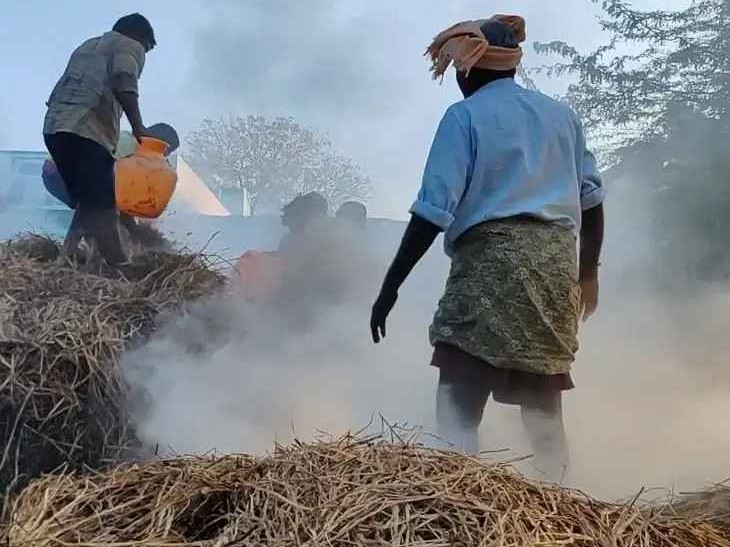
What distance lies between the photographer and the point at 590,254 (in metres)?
3.12

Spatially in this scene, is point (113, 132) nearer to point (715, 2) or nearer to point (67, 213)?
point (67, 213)

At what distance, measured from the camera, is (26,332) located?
2.85 meters

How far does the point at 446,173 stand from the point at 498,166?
0.57 ft

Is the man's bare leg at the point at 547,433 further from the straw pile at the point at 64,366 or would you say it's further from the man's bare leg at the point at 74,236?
the man's bare leg at the point at 74,236

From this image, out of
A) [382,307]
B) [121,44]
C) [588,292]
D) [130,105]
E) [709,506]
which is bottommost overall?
[709,506]

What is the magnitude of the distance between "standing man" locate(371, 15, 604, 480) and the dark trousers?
5.46 ft

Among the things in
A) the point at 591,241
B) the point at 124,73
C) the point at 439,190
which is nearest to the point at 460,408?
the point at 439,190

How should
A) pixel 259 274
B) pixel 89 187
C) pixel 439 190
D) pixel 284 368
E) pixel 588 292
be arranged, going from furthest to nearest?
pixel 259 274, pixel 89 187, pixel 284 368, pixel 588 292, pixel 439 190

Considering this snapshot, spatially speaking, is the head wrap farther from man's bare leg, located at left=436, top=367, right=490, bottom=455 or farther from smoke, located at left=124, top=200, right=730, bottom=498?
smoke, located at left=124, top=200, right=730, bottom=498

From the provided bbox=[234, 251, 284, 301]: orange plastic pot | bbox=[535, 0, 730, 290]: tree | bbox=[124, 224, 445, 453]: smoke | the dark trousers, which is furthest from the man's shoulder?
bbox=[535, 0, 730, 290]: tree

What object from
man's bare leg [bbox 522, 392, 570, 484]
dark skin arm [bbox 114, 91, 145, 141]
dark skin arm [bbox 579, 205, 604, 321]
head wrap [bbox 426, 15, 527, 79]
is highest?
head wrap [bbox 426, 15, 527, 79]

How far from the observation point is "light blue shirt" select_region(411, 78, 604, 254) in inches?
107

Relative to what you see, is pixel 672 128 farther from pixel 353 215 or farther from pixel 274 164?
pixel 274 164

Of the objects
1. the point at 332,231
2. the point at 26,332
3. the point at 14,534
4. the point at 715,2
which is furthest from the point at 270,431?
the point at 715,2
